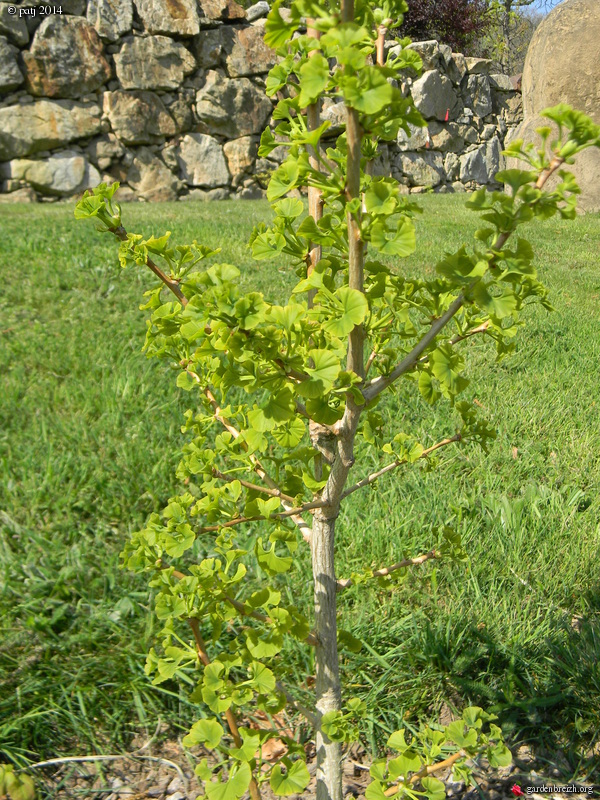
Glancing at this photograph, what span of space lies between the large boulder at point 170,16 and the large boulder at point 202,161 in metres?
1.40

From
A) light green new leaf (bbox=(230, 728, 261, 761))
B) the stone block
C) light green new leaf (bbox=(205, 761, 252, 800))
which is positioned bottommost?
light green new leaf (bbox=(205, 761, 252, 800))

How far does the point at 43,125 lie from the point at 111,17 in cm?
178

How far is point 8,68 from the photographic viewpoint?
8391mm

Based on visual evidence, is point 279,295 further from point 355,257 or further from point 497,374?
point 355,257

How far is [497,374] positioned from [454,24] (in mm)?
13612

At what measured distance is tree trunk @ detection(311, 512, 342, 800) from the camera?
116 centimetres

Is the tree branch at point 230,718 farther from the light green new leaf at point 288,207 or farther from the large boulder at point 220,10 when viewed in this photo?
the large boulder at point 220,10

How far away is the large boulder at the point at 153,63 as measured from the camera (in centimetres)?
925

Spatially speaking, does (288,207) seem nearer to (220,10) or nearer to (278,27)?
(278,27)

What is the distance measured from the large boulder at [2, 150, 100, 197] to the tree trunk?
8622 mm

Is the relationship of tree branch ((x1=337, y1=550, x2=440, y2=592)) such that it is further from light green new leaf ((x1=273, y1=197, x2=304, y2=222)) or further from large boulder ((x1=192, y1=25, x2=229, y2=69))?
large boulder ((x1=192, y1=25, x2=229, y2=69))

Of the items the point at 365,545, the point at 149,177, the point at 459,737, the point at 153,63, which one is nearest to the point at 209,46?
the point at 153,63

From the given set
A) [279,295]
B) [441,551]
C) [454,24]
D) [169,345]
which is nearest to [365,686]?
[441,551]

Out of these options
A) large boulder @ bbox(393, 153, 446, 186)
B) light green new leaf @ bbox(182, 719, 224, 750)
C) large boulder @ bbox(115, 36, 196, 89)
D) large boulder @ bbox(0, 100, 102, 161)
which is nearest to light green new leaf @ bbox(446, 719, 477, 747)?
light green new leaf @ bbox(182, 719, 224, 750)
